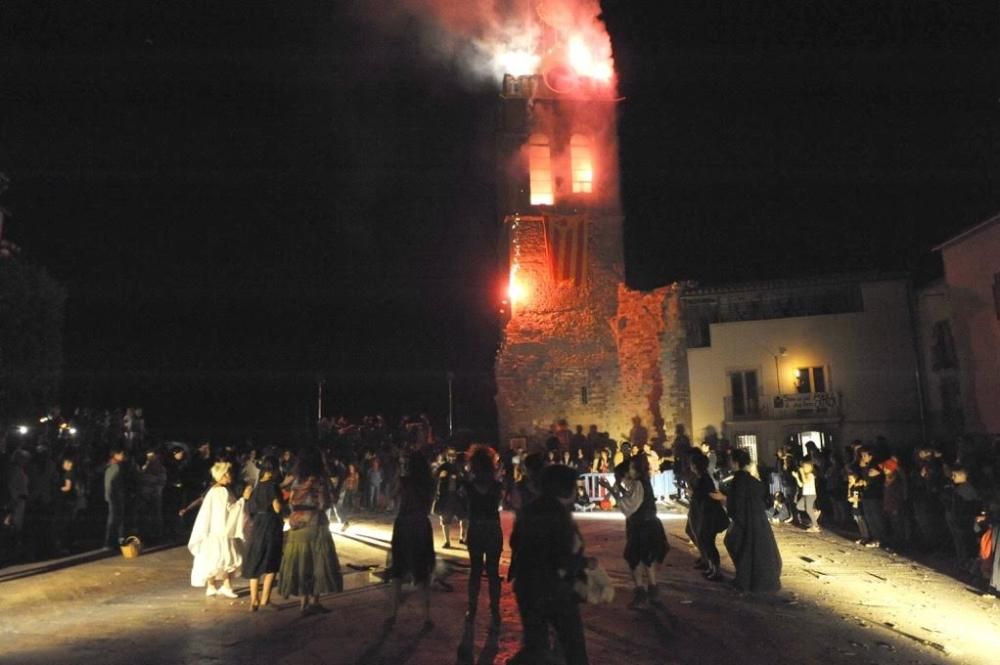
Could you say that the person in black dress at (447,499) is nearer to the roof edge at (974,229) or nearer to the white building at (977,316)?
the white building at (977,316)

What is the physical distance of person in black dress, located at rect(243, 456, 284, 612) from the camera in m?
6.78

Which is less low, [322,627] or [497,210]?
[497,210]

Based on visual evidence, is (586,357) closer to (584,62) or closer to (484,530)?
(584,62)

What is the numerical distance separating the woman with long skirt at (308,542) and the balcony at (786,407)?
21.2m

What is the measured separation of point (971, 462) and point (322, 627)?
358 inches

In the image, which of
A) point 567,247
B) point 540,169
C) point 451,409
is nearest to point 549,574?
point 567,247

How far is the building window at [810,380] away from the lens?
2436 centimetres

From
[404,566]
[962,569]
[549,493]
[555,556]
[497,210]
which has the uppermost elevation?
[497,210]

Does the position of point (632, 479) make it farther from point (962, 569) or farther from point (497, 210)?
point (497, 210)

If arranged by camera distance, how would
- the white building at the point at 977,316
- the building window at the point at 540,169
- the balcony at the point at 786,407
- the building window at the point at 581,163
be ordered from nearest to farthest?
the white building at the point at 977,316 < the balcony at the point at 786,407 < the building window at the point at 540,169 < the building window at the point at 581,163

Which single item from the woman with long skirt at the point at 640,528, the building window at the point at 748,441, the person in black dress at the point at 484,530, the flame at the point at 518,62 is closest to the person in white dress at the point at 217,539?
the person in black dress at the point at 484,530

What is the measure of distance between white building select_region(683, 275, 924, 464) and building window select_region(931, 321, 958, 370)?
1.40 metres

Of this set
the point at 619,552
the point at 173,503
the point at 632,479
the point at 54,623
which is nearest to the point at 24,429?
Answer: the point at 173,503

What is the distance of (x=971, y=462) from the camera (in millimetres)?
9594
